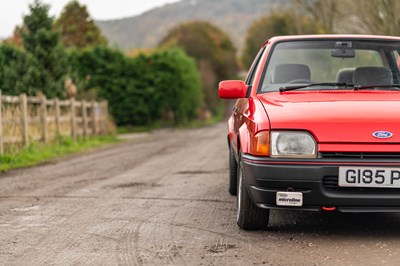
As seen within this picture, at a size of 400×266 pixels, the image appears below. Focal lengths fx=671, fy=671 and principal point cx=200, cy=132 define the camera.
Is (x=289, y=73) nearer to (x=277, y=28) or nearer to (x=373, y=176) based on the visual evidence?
(x=373, y=176)

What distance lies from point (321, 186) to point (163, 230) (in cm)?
155

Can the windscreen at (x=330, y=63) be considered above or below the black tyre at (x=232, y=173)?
above

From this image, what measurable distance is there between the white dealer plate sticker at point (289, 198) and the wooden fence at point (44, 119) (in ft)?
33.3

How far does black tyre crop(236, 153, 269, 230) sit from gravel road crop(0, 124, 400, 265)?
0.09 m

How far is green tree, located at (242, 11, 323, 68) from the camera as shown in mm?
38406

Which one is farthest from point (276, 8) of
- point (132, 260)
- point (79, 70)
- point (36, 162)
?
point (132, 260)

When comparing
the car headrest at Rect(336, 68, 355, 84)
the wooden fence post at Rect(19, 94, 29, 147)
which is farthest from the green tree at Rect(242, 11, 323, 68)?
the car headrest at Rect(336, 68, 355, 84)

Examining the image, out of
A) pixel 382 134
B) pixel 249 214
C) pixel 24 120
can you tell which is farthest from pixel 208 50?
pixel 382 134

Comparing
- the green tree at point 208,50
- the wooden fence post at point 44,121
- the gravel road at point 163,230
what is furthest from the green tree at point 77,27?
the gravel road at point 163,230

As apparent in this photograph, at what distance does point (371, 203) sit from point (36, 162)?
10536 millimetres

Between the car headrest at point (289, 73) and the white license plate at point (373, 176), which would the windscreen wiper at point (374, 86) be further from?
the white license plate at point (373, 176)

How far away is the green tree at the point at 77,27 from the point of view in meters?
51.7

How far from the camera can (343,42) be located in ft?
22.0

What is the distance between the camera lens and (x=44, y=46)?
2308cm
